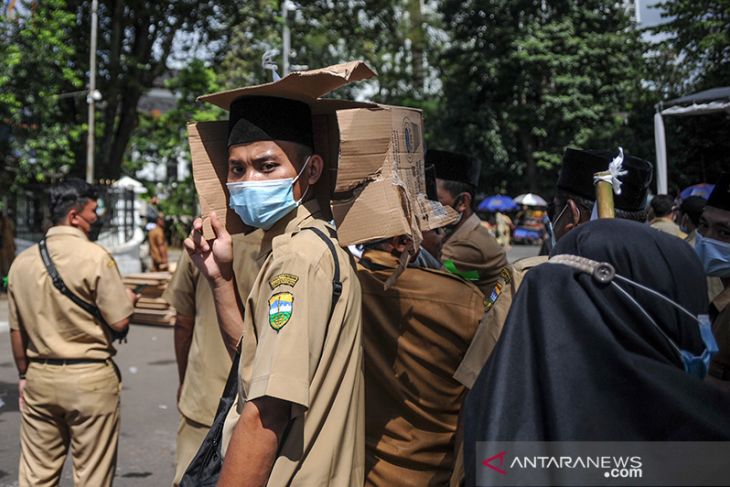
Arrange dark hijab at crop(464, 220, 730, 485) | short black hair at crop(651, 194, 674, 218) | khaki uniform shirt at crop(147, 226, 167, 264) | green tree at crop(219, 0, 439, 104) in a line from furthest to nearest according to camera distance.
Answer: green tree at crop(219, 0, 439, 104) → khaki uniform shirt at crop(147, 226, 167, 264) → short black hair at crop(651, 194, 674, 218) → dark hijab at crop(464, 220, 730, 485)

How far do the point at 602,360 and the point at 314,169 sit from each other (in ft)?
4.34

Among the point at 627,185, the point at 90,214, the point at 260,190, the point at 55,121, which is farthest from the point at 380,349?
the point at 55,121

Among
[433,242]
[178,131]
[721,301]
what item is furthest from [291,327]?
[178,131]

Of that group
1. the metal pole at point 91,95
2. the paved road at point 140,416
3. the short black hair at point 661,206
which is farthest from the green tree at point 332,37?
the short black hair at point 661,206

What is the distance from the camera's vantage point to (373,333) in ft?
9.49

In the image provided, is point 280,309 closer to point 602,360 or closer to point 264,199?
point 264,199

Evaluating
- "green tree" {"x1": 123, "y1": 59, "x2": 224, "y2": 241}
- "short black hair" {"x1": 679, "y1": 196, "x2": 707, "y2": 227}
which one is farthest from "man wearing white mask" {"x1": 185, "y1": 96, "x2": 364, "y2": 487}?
"green tree" {"x1": 123, "y1": 59, "x2": 224, "y2": 241}

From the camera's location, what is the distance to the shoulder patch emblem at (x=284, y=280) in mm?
2160

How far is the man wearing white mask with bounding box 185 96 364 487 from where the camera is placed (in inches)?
82.4

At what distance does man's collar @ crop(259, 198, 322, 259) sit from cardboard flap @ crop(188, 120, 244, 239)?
0.75 ft

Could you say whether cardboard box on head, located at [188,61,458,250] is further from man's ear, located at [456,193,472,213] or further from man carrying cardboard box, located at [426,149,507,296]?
man's ear, located at [456,193,472,213]

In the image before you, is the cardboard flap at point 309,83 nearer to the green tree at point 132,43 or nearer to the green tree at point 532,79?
the green tree at point 132,43

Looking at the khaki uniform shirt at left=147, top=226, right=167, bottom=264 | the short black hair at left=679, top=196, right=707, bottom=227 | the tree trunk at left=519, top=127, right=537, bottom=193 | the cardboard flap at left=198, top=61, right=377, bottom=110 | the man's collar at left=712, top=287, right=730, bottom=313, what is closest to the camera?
the cardboard flap at left=198, top=61, right=377, bottom=110

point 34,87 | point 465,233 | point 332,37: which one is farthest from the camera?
point 332,37
